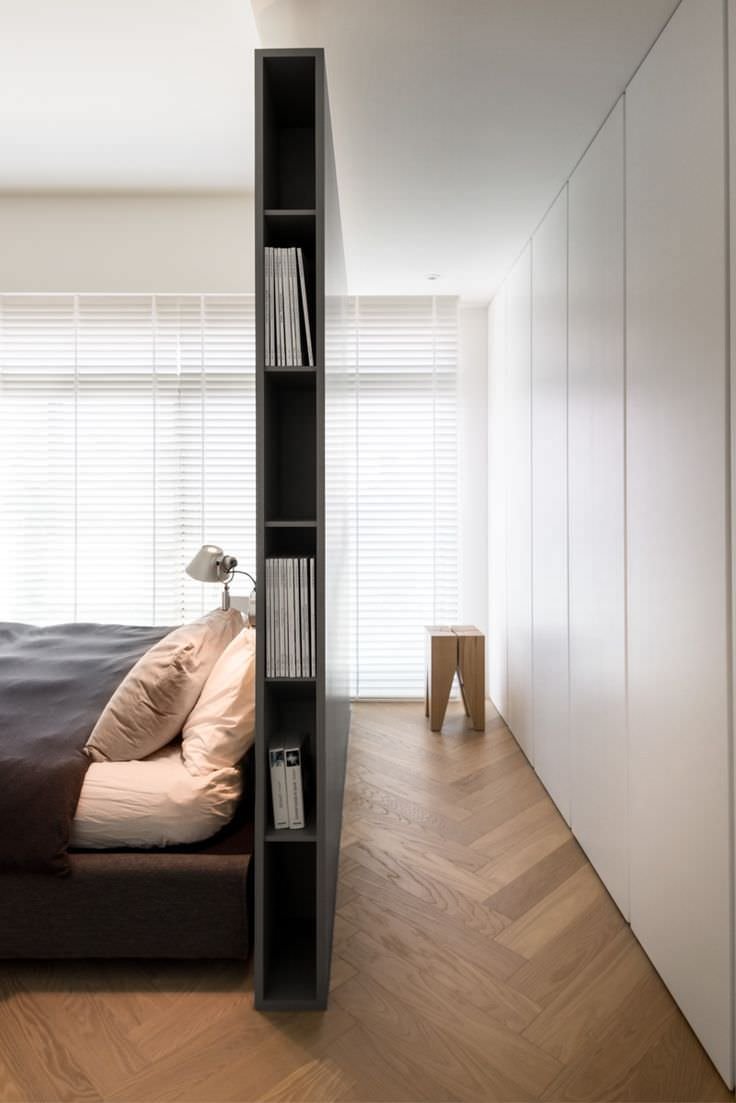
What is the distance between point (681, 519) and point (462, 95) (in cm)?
155

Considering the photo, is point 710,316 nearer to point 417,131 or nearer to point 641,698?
point 641,698

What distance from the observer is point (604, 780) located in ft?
7.81

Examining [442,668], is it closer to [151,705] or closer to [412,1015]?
[151,705]

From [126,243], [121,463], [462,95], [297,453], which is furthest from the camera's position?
[121,463]

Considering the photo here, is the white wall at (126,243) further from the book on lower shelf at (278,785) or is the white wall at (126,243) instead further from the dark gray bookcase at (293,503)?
the book on lower shelf at (278,785)

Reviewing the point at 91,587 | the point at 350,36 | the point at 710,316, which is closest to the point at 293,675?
the point at 710,316

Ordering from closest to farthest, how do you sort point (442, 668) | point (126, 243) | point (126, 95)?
point (126, 95)
point (442, 668)
point (126, 243)

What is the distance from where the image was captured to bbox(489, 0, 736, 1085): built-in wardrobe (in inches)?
63.1

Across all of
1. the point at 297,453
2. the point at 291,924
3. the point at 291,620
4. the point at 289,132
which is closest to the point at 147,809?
the point at 291,924

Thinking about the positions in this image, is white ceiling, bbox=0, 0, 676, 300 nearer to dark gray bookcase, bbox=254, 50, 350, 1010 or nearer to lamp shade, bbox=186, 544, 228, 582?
dark gray bookcase, bbox=254, 50, 350, 1010

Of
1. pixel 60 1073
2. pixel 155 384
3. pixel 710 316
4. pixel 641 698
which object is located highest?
pixel 155 384

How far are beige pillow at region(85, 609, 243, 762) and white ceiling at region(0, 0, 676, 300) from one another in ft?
6.27

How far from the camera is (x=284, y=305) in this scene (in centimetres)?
181

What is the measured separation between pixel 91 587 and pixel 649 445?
11.6 feet
